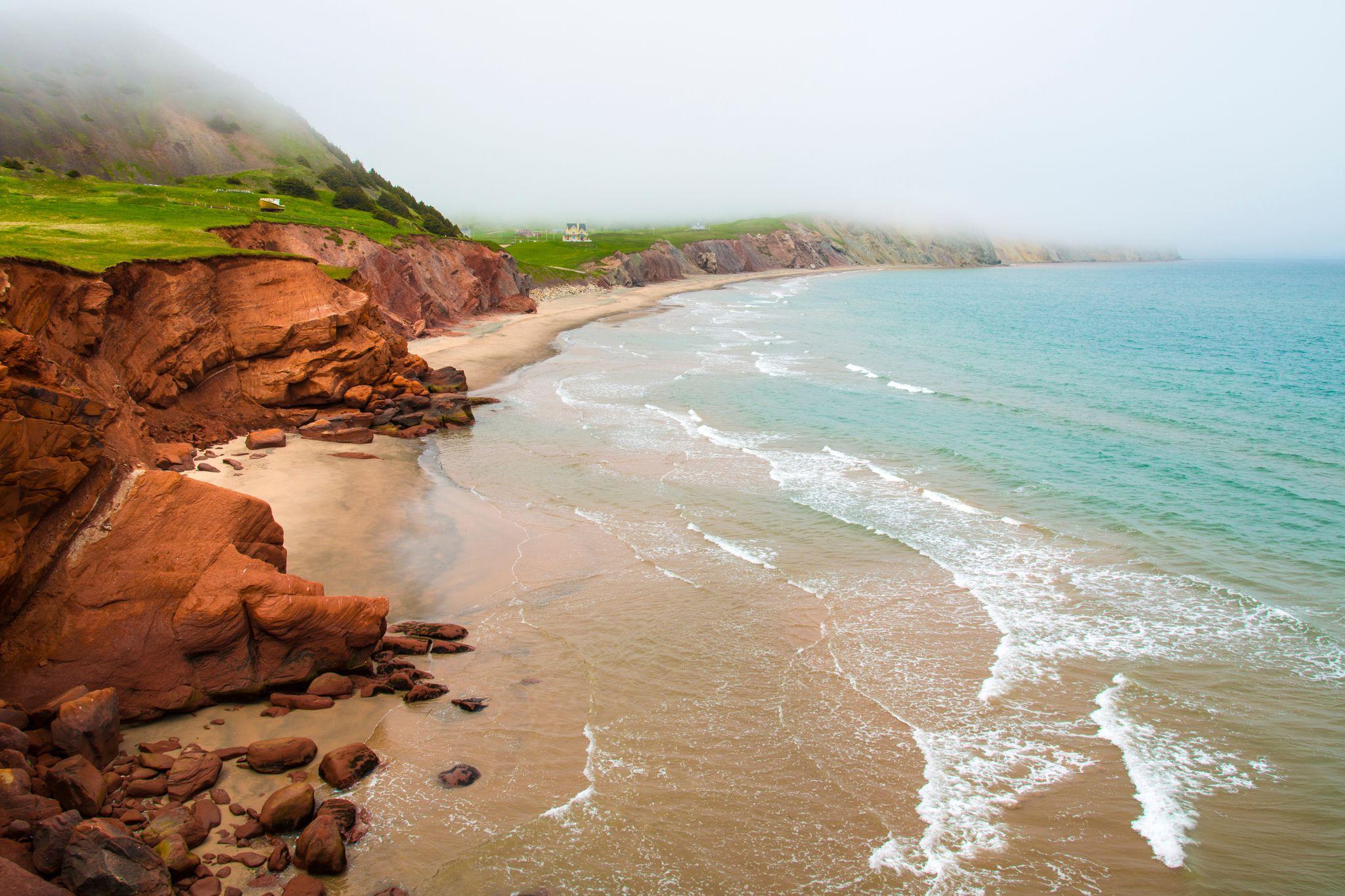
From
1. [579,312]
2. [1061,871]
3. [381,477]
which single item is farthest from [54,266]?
[579,312]

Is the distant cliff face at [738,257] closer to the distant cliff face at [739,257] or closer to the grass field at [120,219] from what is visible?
the distant cliff face at [739,257]

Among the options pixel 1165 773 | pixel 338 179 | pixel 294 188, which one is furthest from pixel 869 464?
pixel 338 179

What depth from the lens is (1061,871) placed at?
337 inches

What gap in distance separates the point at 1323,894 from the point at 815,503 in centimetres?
1329

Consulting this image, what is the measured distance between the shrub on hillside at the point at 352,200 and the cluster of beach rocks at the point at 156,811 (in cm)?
5498

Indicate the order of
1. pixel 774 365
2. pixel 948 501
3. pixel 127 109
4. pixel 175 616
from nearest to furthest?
pixel 175 616, pixel 948 501, pixel 774 365, pixel 127 109

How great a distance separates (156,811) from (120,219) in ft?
90.9

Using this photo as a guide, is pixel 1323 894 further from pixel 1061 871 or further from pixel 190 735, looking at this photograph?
pixel 190 735

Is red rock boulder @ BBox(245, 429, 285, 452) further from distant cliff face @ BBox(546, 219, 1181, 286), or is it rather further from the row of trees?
distant cliff face @ BBox(546, 219, 1181, 286)

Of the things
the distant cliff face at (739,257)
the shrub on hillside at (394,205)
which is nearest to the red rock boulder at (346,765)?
the shrub on hillside at (394,205)

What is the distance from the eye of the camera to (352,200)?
58.6 m

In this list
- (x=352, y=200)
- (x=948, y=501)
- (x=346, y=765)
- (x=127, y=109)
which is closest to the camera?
(x=346, y=765)

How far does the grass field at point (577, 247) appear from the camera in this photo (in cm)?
9369

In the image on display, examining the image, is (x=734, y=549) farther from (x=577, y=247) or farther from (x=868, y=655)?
(x=577, y=247)
